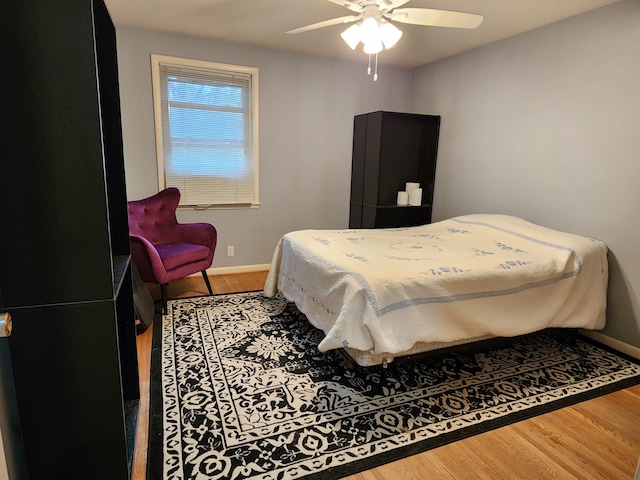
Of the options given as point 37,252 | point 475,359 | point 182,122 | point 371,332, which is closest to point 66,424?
point 37,252

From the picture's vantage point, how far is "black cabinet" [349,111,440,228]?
13.9 feet

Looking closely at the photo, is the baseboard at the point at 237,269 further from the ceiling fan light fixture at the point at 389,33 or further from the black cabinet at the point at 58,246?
the black cabinet at the point at 58,246

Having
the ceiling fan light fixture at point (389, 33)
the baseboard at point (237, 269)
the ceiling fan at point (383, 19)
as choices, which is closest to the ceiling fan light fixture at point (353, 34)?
the ceiling fan at point (383, 19)

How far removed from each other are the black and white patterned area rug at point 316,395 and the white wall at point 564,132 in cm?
89

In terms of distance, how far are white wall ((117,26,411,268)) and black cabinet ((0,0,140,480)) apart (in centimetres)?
289

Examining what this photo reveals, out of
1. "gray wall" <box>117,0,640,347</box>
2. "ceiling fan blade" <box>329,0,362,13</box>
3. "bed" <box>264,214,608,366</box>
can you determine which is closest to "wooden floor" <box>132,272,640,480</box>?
"bed" <box>264,214,608,366</box>

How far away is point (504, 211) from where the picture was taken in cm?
357

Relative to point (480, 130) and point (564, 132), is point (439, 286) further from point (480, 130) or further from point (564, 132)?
point (480, 130)

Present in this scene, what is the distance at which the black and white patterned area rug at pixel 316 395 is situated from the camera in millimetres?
1670

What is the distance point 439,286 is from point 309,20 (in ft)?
8.02

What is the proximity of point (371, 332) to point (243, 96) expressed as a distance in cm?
306

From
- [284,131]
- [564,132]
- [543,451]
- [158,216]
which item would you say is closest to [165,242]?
[158,216]

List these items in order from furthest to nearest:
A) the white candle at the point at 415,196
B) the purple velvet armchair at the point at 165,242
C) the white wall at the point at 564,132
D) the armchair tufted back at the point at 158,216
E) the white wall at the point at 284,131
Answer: the white candle at the point at 415,196
the white wall at the point at 284,131
the armchair tufted back at the point at 158,216
the purple velvet armchair at the point at 165,242
the white wall at the point at 564,132

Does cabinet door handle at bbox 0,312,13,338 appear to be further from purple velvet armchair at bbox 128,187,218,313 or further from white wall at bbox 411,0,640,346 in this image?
white wall at bbox 411,0,640,346
